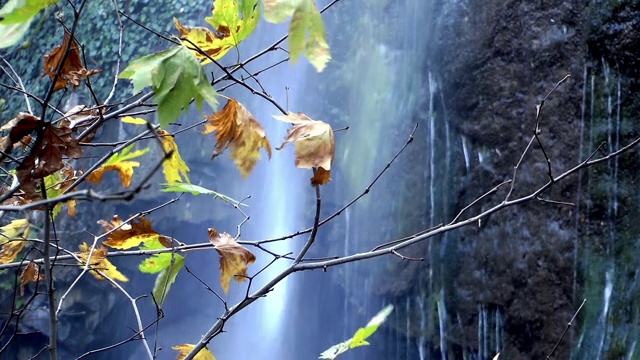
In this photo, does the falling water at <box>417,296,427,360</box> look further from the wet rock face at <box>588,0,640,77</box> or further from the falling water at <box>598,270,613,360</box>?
the wet rock face at <box>588,0,640,77</box>

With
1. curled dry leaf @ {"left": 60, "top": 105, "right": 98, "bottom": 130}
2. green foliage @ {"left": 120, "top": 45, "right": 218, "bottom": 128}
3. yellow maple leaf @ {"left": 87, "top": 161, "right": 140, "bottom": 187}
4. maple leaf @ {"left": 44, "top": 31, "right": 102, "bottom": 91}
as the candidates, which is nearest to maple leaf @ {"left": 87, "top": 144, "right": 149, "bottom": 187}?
yellow maple leaf @ {"left": 87, "top": 161, "right": 140, "bottom": 187}

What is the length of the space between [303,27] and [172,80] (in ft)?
0.75

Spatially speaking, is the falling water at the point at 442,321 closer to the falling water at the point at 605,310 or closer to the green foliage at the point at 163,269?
the falling water at the point at 605,310

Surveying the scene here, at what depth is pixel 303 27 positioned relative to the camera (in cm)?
96

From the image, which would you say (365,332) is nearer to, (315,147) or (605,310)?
(315,147)

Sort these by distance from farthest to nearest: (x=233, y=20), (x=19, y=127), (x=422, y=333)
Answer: (x=422, y=333)
(x=233, y=20)
(x=19, y=127)

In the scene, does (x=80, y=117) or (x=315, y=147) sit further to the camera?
(x=80, y=117)

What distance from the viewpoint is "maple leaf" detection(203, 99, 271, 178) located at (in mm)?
1223

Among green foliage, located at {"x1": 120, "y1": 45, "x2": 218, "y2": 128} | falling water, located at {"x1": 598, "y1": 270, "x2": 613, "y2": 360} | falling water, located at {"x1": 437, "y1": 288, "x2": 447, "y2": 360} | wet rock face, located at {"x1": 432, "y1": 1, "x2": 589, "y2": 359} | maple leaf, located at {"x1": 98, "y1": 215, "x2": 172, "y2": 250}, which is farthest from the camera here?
falling water, located at {"x1": 437, "y1": 288, "x2": 447, "y2": 360}

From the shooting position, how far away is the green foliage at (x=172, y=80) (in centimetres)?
90

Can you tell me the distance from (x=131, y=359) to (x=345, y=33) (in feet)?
18.4

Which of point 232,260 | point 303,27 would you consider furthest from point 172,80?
point 232,260

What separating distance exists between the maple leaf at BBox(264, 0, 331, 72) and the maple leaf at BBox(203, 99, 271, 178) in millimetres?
284

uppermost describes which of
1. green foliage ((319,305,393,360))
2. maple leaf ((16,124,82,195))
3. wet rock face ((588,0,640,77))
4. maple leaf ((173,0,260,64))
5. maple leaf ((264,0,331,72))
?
wet rock face ((588,0,640,77))
